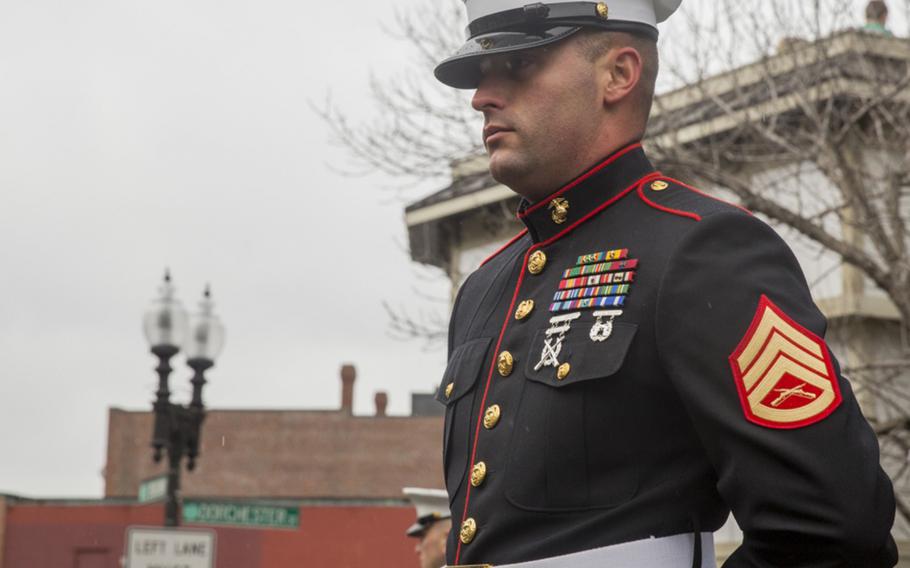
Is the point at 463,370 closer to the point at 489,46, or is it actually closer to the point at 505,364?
the point at 505,364

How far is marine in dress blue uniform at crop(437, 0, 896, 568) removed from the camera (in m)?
2.57

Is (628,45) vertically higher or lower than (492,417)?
higher

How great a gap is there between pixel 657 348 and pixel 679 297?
3.6 inches

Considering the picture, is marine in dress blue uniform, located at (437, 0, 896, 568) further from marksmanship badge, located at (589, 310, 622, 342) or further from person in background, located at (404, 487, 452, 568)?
person in background, located at (404, 487, 452, 568)

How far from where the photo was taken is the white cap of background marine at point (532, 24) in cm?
297

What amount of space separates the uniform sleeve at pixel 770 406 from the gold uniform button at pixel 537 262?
37 centimetres

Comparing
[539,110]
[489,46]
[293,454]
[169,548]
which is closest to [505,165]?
[539,110]

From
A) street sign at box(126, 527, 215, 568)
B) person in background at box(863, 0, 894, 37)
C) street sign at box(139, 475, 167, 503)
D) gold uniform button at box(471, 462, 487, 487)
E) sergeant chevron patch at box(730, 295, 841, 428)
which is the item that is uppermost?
person in background at box(863, 0, 894, 37)

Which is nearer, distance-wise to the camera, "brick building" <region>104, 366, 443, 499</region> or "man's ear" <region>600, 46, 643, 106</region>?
"man's ear" <region>600, 46, 643, 106</region>

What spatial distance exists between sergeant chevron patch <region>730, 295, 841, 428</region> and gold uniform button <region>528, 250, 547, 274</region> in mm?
551

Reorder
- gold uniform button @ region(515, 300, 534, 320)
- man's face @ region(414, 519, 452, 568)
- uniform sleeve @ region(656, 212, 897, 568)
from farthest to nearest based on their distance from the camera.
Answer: man's face @ region(414, 519, 452, 568)
gold uniform button @ region(515, 300, 534, 320)
uniform sleeve @ region(656, 212, 897, 568)

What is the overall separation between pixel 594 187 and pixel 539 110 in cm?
20

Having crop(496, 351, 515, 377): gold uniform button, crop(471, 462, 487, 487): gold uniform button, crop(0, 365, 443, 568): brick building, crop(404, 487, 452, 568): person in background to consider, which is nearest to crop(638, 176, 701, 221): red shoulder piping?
crop(496, 351, 515, 377): gold uniform button

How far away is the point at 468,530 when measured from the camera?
2.88m
